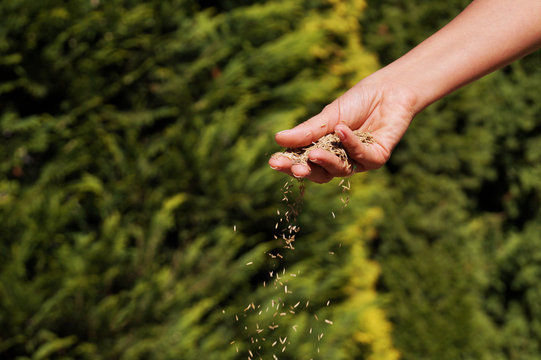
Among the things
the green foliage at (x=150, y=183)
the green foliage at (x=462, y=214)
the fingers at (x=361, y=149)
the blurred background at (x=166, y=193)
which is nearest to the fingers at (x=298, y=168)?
the fingers at (x=361, y=149)

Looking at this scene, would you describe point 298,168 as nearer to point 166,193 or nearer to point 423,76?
Result: point 423,76

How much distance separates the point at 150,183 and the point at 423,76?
177 centimetres

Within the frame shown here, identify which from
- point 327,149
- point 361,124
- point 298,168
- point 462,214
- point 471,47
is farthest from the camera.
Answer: point 462,214

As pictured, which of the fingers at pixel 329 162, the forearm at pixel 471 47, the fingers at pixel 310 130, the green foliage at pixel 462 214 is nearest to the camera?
the fingers at pixel 329 162

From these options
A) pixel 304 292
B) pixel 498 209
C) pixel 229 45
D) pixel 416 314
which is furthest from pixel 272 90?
pixel 498 209

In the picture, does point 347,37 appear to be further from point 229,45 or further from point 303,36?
point 229,45

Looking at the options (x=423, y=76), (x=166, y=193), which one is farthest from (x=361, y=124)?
(x=166, y=193)

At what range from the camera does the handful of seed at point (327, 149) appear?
5.53 ft

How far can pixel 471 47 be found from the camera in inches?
71.4

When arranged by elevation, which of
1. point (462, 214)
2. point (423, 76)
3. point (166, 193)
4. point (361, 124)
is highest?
point (423, 76)

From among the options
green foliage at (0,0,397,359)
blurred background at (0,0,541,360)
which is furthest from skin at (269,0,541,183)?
green foliage at (0,0,397,359)

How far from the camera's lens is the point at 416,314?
4586 mm

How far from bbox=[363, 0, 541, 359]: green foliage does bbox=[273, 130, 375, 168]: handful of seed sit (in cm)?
296

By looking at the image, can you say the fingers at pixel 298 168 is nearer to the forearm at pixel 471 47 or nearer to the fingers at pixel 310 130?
the fingers at pixel 310 130
